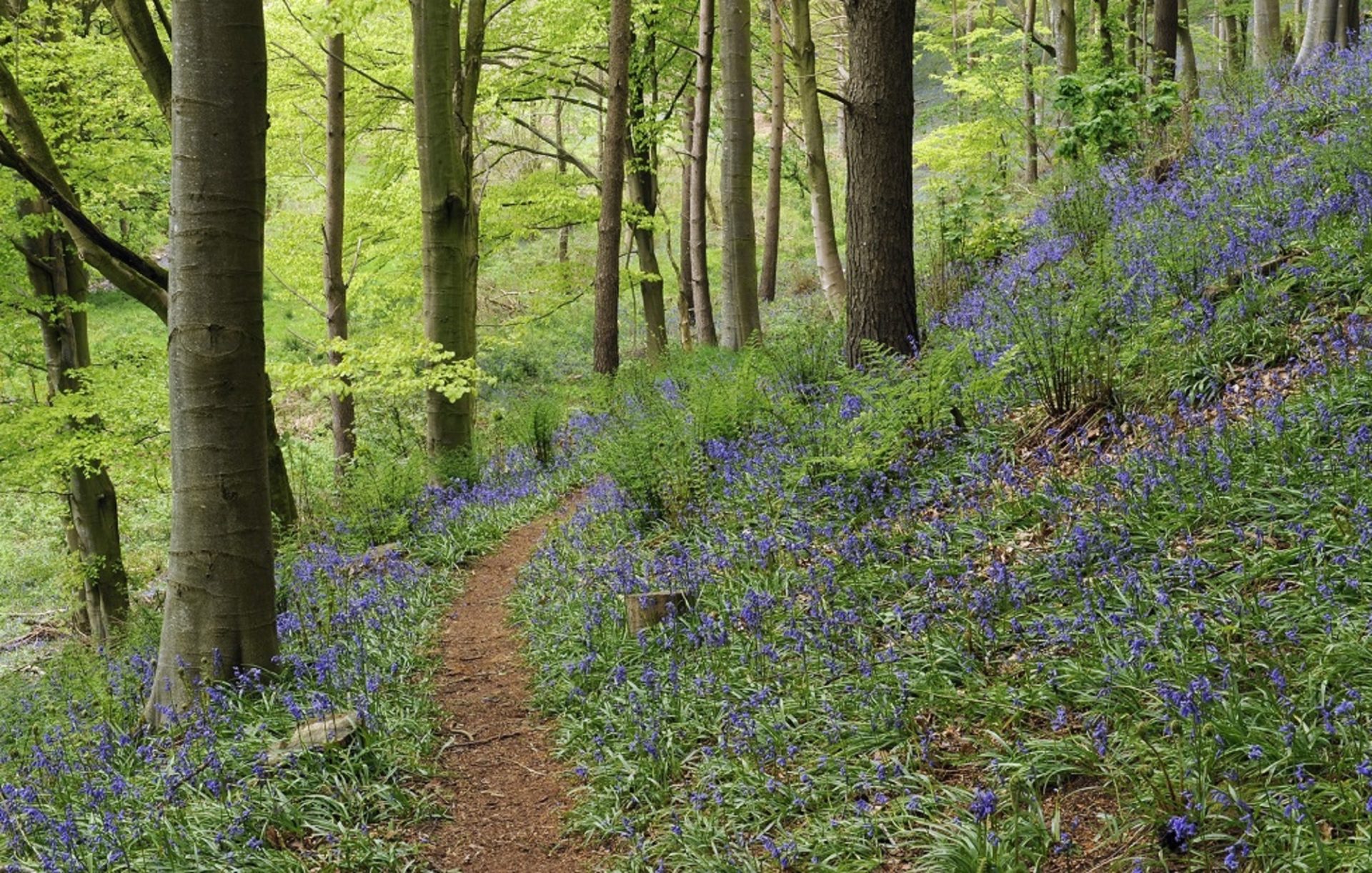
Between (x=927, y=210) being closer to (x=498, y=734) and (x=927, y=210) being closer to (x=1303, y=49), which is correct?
(x=1303, y=49)

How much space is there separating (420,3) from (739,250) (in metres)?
4.74

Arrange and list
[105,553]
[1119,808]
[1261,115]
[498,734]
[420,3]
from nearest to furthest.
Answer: [1119,808] → [498,734] → [1261,115] → [420,3] → [105,553]

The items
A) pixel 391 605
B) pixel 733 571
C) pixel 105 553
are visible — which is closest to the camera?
pixel 733 571

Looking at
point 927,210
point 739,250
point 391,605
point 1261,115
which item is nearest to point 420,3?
point 739,250

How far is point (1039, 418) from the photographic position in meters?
5.92

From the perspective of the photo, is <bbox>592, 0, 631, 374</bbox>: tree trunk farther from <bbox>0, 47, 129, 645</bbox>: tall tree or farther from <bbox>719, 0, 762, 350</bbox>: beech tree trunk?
<bbox>0, 47, 129, 645</bbox>: tall tree

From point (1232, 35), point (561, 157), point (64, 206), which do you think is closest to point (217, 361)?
point (64, 206)

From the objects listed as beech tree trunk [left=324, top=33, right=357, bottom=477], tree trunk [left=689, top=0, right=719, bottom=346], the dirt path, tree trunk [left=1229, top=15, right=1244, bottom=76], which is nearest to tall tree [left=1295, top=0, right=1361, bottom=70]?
tree trunk [left=689, top=0, right=719, bottom=346]

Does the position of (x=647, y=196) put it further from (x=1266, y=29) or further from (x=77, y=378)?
(x=1266, y=29)

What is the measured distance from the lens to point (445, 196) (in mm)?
10805

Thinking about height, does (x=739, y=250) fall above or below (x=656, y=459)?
above

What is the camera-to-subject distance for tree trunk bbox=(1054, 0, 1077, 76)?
54.9ft

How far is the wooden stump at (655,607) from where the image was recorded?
211 inches

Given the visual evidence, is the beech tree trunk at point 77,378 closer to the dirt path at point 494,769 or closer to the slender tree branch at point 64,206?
the slender tree branch at point 64,206
